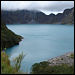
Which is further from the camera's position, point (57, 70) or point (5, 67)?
point (57, 70)

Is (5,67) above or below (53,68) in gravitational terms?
above

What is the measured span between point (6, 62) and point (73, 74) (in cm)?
377

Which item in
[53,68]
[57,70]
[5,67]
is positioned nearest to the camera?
[5,67]

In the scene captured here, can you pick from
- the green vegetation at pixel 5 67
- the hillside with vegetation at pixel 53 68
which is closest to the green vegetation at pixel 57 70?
the hillside with vegetation at pixel 53 68

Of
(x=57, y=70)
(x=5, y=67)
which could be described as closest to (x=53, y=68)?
(x=57, y=70)

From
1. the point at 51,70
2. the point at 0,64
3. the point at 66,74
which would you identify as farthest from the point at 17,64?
the point at 51,70

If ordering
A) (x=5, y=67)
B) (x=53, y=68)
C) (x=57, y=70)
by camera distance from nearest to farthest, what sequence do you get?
(x=5, y=67) < (x=57, y=70) < (x=53, y=68)

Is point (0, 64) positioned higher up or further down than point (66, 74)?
higher up

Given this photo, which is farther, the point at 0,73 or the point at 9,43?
the point at 9,43

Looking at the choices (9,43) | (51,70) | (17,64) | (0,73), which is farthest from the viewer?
(9,43)

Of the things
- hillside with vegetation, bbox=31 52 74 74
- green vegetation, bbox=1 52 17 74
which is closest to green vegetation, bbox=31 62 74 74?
hillside with vegetation, bbox=31 52 74 74

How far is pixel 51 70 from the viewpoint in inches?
672

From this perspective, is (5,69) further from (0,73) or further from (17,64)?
(17,64)

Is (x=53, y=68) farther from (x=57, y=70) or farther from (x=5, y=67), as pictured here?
(x=5, y=67)
